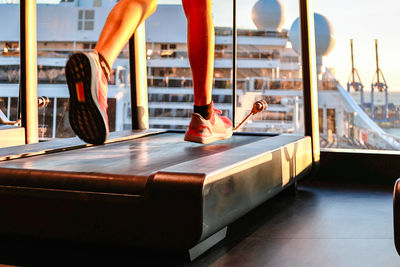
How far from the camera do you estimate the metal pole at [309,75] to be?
2518 mm

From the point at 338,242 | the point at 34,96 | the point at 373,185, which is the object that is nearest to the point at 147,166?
the point at 338,242

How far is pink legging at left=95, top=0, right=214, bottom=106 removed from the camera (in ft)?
5.26

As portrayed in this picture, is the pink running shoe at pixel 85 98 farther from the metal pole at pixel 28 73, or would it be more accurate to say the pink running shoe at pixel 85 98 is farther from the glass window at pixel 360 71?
the glass window at pixel 360 71

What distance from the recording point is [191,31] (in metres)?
1.75

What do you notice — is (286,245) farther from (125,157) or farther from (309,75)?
(309,75)

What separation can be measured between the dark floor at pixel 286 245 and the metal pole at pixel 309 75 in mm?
617

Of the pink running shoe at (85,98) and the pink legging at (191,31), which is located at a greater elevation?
the pink legging at (191,31)

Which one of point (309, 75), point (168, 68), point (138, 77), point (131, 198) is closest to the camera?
point (131, 198)

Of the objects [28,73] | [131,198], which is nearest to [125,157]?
[131,198]

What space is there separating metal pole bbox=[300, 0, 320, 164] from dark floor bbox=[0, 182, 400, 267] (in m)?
0.62

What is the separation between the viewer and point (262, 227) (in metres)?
1.59

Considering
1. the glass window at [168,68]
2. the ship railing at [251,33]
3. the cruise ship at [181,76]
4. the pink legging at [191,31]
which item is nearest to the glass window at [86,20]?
the cruise ship at [181,76]

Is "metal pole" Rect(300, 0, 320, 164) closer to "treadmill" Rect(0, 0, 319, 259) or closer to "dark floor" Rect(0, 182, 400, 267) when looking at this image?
"dark floor" Rect(0, 182, 400, 267)

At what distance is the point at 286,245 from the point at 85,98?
713 mm
